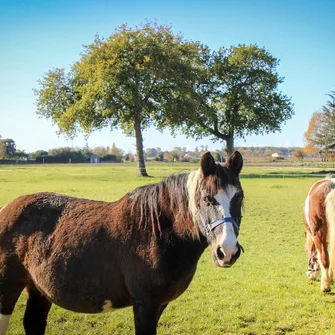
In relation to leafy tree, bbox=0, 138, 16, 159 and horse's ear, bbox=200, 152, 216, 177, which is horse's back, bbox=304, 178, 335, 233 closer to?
horse's ear, bbox=200, 152, 216, 177

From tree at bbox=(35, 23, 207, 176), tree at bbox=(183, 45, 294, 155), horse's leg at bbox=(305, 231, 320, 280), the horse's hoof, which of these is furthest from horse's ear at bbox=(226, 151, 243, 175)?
tree at bbox=(183, 45, 294, 155)

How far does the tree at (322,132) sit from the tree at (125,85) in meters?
20.4

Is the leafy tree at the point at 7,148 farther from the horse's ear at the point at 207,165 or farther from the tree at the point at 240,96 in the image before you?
the horse's ear at the point at 207,165

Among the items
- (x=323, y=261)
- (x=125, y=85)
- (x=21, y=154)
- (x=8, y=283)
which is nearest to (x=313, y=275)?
(x=323, y=261)

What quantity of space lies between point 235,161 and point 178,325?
276 centimetres

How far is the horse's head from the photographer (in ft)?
8.62

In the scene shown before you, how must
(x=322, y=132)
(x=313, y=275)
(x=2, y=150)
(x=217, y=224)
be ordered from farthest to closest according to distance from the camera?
(x=2, y=150) < (x=322, y=132) < (x=313, y=275) < (x=217, y=224)

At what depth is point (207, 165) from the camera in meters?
2.90

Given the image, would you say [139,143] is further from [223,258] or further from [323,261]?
[223,258]

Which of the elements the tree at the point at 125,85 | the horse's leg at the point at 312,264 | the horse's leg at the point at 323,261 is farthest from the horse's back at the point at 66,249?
the tree at the point at 125,85

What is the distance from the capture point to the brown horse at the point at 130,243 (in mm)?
2848

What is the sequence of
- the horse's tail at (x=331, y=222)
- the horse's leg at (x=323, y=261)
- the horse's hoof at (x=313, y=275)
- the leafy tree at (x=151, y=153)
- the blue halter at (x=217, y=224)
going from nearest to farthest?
the blue halter at (x=217, y=224)
the horse's tail at (x=331, y=222)
the horse's leg at (x=323, y=261)
the horse's hoof at (x=313, y=275)
the leafy tree at (x=151, y=153)

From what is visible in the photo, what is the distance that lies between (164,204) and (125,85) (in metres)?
29.7

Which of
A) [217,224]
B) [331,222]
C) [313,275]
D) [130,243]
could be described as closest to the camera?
[217,224]
